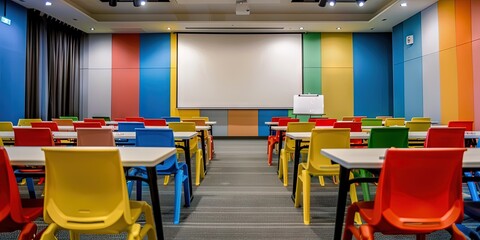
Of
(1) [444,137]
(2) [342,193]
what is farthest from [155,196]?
(1) [444,137]

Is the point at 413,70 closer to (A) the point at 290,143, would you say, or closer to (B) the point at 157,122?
(A) the point at 290,143

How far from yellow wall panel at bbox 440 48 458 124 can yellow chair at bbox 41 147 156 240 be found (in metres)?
7.51

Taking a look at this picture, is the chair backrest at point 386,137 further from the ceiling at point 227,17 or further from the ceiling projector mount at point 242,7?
the ceiling at point 227,17

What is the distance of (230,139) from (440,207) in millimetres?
8783

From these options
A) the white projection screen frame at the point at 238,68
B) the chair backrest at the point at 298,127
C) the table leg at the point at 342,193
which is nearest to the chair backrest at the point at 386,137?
the table leg at the point at 342,193

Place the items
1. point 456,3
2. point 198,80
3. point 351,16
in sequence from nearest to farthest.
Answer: point 456,3 → point 351,16 → point 198,80

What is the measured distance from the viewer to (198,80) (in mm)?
9711

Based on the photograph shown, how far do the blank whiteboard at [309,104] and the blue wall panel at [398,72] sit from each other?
2.28 metres

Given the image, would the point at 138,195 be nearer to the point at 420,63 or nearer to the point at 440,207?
the point at 440,207

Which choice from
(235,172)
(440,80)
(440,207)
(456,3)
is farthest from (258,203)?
(456,3)

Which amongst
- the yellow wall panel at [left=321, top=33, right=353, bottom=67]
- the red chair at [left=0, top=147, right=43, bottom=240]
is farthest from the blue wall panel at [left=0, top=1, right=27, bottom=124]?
the yellow wall panel at [left=321, top=33, right=353, bottom=67]

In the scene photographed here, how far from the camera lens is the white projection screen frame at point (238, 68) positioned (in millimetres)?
9688

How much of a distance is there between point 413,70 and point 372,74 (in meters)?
1.80

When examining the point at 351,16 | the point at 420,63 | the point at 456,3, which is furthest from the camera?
the point at 351,16
